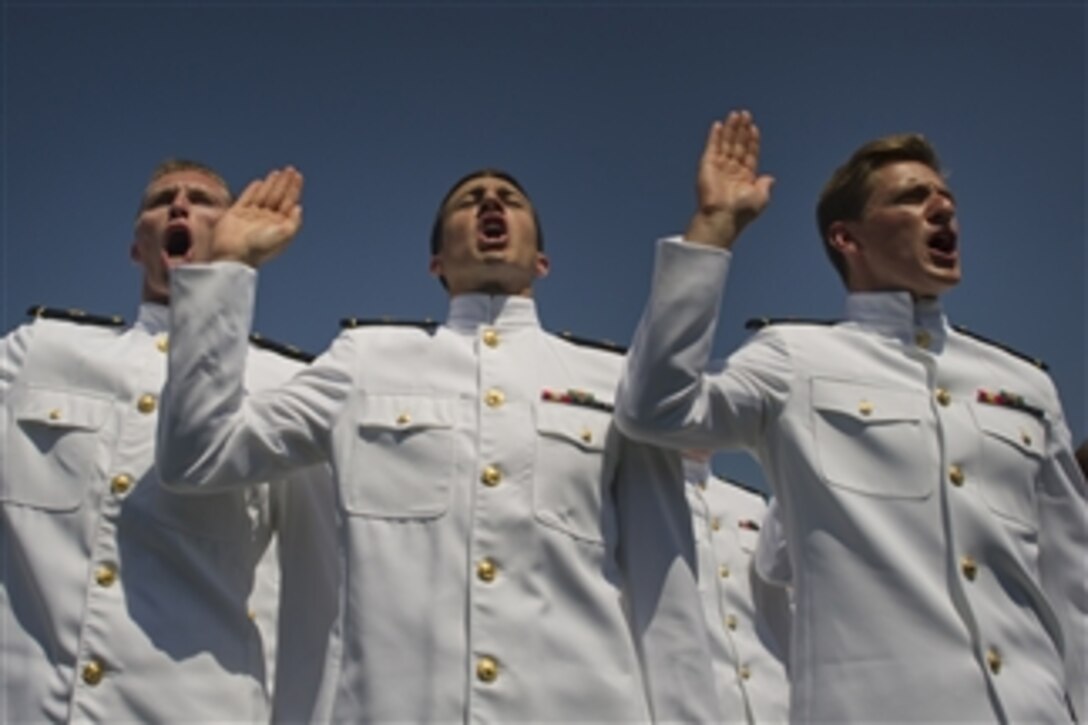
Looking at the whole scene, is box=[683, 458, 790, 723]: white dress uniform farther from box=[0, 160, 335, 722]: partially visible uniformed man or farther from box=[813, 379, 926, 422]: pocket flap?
box=[0, 160, 335, 722]: partially visible uniformed man

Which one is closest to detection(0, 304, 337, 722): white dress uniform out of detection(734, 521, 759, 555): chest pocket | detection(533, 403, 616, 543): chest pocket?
detection(533, 403, 616, 543): chest pocket

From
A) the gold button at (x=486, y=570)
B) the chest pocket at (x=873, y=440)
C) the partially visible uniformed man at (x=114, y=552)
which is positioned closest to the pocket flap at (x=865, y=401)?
the chest pocket at (x=873, y=440)

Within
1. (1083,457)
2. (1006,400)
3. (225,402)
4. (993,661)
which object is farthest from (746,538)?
(225,402)

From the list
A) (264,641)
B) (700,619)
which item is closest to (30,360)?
(264,641)

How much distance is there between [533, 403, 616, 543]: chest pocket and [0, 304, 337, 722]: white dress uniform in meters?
0.94

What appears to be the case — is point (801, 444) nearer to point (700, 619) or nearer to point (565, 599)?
point (700, 619)

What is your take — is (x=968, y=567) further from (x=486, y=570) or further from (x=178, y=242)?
(x=178, y=242)

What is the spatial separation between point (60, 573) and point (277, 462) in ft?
2.57

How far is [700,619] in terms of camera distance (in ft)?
14.8

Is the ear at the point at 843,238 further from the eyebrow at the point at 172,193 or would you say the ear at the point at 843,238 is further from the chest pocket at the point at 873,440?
the eyebrow at the point at 172,193

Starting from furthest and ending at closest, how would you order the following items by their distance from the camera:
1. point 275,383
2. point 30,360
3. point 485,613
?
point 275,383 < point 30,360 < point 485,613

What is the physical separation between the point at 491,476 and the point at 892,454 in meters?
1.35

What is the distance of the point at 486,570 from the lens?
4355 millimetres

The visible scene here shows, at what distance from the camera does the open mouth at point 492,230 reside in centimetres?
517
